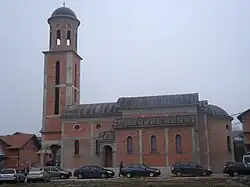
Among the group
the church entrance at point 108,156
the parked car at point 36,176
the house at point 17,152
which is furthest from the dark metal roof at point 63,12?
the parked car at point 36,176

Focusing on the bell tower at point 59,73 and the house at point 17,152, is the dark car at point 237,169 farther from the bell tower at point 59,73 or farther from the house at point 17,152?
the house at point 17,152

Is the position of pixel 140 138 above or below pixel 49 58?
below

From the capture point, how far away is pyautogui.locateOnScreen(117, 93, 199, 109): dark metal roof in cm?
5166

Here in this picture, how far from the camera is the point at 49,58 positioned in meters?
59.6

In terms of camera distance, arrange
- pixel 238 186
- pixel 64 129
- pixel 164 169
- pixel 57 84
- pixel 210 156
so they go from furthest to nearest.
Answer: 1. pixel 57 84
2. pixel 64 129
3. pixel 210 156
4. pixel 164 169
5. pixel 238 186

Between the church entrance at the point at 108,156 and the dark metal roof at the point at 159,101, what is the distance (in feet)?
19.2

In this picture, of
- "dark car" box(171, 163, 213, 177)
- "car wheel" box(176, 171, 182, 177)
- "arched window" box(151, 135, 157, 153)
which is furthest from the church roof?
"car wheel" box(176, 171, 182, 177)

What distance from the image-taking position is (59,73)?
5897 cm

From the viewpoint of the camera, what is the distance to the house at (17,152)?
69250mm

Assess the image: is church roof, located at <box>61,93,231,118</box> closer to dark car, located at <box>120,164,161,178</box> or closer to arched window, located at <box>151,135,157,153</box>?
arched window, located at <box>151,135,157,153</box>

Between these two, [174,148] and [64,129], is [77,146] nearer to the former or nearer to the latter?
[64,129]

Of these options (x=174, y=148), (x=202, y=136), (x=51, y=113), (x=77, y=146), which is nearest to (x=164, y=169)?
(x=174, y=148)

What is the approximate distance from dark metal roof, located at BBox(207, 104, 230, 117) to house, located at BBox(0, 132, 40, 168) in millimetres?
32013

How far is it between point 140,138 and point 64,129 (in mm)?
11556
